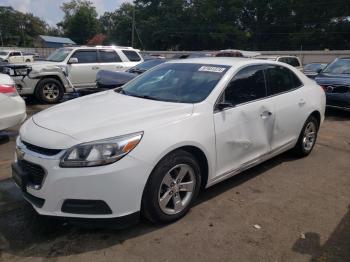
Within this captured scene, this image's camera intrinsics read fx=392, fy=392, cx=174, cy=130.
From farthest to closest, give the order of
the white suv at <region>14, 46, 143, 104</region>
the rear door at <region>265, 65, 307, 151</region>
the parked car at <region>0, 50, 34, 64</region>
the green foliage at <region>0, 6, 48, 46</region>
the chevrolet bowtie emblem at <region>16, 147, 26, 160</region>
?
the green foliage at <region>0, 6, 48, 46</region>
the parked car at <region>0, 50, 34, 64</region>
the white suv at <region>14, 46, 143, 104</region>
the rear door at <region>265, 65, 307, 151</region>
the chevrolet bowtie emblem at <region>16, 147, 26, 160</region>

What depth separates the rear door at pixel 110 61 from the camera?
39.8 feet

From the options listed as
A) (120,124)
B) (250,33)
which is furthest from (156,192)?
(250,33)

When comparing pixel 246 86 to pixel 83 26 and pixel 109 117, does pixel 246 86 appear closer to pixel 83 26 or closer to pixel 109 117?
pixel 109 117

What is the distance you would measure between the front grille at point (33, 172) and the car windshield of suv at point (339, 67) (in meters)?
8.87

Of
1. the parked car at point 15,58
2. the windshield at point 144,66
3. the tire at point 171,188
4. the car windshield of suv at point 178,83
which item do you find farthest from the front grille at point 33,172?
the parked car at point 15,58

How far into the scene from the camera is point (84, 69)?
38.5 feet

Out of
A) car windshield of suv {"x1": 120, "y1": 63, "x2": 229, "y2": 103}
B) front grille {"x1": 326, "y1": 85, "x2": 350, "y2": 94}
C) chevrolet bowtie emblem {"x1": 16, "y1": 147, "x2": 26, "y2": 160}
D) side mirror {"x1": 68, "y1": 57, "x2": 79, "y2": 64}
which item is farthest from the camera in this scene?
side mirror {"x1": 68, "y1": 57, "x2": 79, "y2": 64}

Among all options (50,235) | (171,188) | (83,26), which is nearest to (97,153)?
(171,188)

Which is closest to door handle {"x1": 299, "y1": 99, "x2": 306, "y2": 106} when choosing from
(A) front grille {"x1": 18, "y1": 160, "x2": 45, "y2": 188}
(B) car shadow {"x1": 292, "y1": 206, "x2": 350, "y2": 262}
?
(B) car shadow {"x1": 292, "y1": 206, "x2": 350, "y2": 262}

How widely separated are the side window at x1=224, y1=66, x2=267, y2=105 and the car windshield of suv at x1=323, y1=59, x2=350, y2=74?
6.21 metres

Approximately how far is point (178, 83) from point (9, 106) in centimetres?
316

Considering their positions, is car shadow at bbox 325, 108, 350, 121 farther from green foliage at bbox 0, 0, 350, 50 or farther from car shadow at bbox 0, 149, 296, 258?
green foliage at bbox 0, 0, 350, 50

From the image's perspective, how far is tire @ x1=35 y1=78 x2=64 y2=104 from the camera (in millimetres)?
10602

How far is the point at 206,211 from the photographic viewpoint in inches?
161
